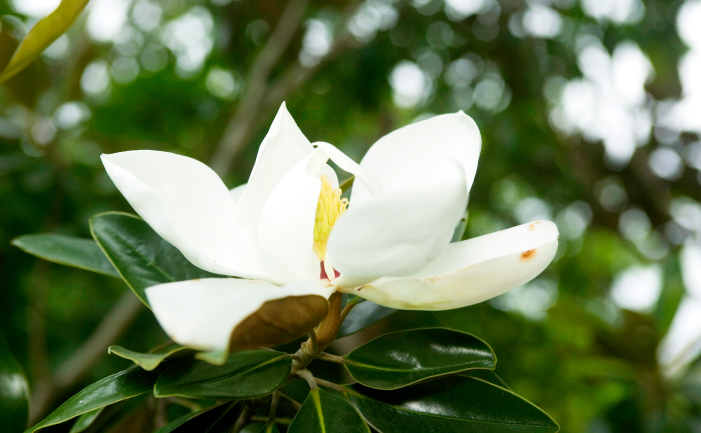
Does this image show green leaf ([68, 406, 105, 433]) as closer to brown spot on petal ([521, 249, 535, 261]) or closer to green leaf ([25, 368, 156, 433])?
green leaf ([25, 368, 156, 433])

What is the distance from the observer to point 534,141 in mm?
2293

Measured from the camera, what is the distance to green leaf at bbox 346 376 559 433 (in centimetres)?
46

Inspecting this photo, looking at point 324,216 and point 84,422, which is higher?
point 324,216

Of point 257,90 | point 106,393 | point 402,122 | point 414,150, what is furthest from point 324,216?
point 402,122

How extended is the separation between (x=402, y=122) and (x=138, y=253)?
8.21 ft

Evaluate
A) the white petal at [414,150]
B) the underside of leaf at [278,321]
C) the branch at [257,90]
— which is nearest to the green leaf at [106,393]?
the underside of leaf at [278,321]

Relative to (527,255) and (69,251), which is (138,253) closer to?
(69,251)

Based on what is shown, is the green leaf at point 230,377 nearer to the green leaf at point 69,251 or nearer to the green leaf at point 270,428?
the green leaf at point 270,428

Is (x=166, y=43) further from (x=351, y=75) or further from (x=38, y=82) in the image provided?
(x=38, y=82)

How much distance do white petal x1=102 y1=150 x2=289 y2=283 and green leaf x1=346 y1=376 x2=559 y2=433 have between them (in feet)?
0.50

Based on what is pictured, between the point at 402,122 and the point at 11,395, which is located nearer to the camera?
the point at 11,395

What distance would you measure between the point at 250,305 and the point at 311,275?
12cm

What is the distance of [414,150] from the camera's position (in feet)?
1.86

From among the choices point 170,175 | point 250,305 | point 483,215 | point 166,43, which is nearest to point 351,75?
point 483,215
